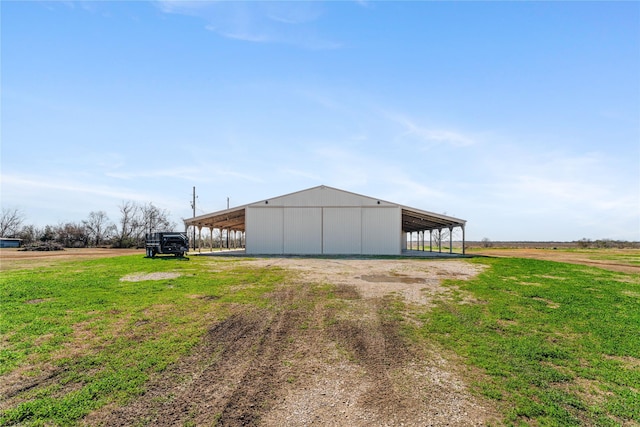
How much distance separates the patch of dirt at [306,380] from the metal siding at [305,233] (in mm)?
18118

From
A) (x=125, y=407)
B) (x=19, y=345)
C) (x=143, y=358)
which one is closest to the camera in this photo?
(x=125, y=407)

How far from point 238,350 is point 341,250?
20408 mm

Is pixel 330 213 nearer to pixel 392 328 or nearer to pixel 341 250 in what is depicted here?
pixel 341 250

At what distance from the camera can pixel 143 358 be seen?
5801 mm

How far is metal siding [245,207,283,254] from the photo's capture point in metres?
26.6

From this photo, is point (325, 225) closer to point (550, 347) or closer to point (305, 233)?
point (305, 233)

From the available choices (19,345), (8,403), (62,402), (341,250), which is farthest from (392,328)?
(341,250)

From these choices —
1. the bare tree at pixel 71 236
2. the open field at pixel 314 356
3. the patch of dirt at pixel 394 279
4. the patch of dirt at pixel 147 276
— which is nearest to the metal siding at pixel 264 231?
the patch of dirt at pixel 394 279

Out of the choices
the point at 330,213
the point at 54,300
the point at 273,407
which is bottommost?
the point at 273,407

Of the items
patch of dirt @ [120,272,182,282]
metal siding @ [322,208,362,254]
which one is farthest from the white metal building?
patch of dirt @ [120,272,182,282]

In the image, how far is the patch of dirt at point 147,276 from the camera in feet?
39.2

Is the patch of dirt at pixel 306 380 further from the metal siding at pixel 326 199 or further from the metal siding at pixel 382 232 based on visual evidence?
the metal siding at pixel 326 199

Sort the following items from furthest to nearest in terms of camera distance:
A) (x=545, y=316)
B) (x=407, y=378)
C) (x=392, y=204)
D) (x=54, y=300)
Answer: (x=392, y=204), (x=54, y=300), (x=545, y=316), (x=407, y=378)

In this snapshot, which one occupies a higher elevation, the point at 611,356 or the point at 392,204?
the point at 392,204
